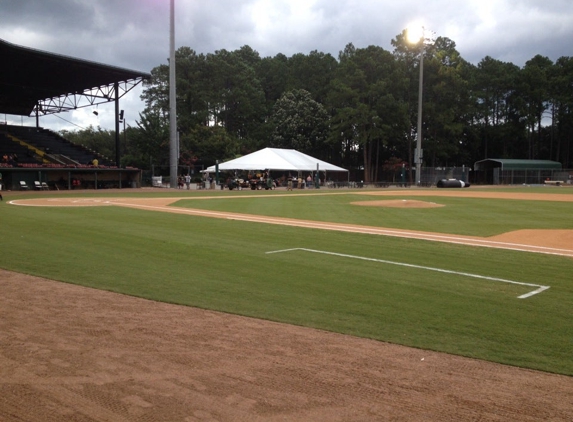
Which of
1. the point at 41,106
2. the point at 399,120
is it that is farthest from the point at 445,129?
the point at 41,106

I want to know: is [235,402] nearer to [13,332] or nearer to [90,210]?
[13,332]

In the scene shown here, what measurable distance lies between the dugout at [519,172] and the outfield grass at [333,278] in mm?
54515

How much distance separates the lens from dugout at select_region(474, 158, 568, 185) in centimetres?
6619

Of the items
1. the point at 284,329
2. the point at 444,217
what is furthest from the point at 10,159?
the point at 284,329

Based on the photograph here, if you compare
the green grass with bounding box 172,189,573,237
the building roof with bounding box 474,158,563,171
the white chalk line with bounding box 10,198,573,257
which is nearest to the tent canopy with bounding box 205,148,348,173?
the green grass with bounding box 172,189,573,237

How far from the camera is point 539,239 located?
12984 millimetres

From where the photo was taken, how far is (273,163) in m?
50.7

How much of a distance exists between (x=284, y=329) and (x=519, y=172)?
67.9 m

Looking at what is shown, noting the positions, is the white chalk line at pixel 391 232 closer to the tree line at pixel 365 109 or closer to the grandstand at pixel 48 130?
the grandstand at pixel 48 130

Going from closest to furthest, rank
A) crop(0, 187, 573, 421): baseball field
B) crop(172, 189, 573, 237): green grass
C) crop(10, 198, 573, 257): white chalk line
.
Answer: crop(0, 187, 573, 421): baseball field → crop(10, 198, 573, 257): white chalk line → crop(172, 189, 573, 237): green grass

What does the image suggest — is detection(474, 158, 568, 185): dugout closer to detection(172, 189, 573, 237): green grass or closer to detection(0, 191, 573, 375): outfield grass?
detection(172, 189, 573, 237): green grass

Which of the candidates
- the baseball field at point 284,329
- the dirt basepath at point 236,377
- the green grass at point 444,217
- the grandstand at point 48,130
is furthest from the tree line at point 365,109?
the dirt basepath at point 236,377

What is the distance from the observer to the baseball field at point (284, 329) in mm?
3963

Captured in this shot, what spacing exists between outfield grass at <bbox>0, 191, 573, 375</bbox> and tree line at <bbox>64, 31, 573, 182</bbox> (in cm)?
5173
